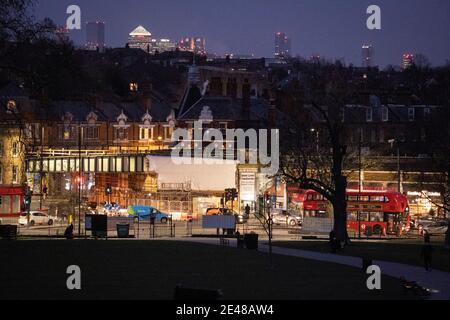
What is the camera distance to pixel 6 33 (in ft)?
139

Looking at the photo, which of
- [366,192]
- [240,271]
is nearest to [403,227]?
[366,192]

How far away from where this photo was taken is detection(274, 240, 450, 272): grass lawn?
47.4 m

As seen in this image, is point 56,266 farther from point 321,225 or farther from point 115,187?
point 115,187

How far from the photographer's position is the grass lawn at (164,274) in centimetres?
3341

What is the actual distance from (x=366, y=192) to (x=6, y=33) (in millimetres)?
42908

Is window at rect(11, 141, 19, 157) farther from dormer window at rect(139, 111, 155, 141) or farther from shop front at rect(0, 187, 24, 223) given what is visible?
dormer window at rect(139, 111, 155, 141)

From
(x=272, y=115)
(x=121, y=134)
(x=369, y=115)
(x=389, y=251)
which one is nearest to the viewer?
(x=389, y=251)

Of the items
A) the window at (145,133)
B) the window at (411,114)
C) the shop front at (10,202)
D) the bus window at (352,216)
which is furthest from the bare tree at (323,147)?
the shop front at (10,202)

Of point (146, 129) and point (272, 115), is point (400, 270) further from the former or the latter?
point (146, 129)

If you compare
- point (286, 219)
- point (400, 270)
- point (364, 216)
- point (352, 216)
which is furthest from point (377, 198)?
point (400, 270)

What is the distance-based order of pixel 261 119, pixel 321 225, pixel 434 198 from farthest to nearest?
pixel 261 119
pixel 434 198
pixel 321 225

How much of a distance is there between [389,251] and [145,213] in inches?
1766

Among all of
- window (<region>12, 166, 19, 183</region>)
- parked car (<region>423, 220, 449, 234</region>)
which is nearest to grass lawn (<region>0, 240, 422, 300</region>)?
parked car (<region>423, 220, 449, 234</region>)

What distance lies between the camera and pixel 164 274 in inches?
1533
